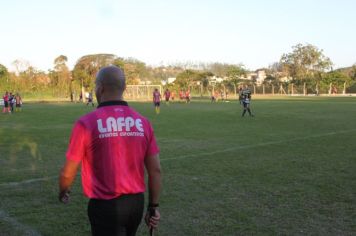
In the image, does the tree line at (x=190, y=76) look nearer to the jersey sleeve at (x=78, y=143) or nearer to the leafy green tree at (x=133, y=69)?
the leafy green tree at (x=133, y=69)

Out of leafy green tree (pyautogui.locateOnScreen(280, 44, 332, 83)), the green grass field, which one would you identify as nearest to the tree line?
leafy green tree (pyautogui.locateOnScreen(280, 44, 332, 83))

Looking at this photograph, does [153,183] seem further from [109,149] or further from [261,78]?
[261,78]

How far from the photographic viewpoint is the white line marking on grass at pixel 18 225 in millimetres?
5211

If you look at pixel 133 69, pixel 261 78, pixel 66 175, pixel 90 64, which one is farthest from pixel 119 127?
pixel 261 78

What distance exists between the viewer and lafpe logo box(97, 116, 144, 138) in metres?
2.96

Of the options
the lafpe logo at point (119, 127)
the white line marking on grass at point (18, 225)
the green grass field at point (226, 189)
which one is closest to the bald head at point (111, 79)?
the lafpe logo at point (119, 127)

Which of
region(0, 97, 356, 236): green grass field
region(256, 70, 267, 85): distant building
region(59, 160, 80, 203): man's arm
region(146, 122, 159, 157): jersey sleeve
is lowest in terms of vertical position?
region(0, 97, 356, 236): green grass field

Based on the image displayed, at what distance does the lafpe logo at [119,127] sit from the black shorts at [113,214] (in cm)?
45

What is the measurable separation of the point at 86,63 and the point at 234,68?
32.7 metres

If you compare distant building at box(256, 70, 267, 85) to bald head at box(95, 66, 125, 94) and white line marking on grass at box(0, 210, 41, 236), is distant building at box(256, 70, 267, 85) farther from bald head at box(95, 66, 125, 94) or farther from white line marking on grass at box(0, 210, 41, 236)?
bald head at box(95, 66, 125, 94)

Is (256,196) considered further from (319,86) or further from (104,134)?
(319,86)

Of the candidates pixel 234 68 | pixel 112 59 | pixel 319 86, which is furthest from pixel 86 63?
pixel 319 86

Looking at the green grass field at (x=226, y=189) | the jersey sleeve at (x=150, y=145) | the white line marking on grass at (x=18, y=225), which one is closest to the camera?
the jersey sleeve at (x=150, y=145)

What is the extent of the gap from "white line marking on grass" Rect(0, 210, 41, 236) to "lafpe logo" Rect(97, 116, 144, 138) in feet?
9.27
